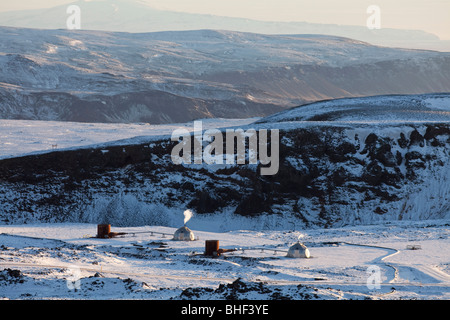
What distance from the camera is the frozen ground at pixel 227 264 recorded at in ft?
81.7

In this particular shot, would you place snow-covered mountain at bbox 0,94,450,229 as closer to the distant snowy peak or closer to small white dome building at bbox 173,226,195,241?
the distant snowy peak

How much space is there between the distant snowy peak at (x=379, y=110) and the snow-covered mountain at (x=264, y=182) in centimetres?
935

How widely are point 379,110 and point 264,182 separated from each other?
82.4ft

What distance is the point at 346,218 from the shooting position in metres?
54.6

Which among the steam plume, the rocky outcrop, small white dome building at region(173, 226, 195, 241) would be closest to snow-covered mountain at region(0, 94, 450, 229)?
the rocky outcrop

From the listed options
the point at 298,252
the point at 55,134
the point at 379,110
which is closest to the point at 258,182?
the point at 298,252

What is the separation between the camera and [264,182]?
57.1 metres

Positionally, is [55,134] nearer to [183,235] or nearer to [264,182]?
[264,182]

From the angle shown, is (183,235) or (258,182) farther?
(258,182)

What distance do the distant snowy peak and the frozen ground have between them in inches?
964

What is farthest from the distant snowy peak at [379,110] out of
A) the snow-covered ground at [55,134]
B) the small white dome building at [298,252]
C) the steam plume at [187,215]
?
the small white dome building at [298,252]

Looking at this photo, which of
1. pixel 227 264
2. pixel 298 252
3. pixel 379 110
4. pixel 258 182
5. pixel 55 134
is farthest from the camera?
pixel 55 134

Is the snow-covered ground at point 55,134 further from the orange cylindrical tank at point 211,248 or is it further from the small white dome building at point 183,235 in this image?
the orange cylindrical tank at point 211,248
